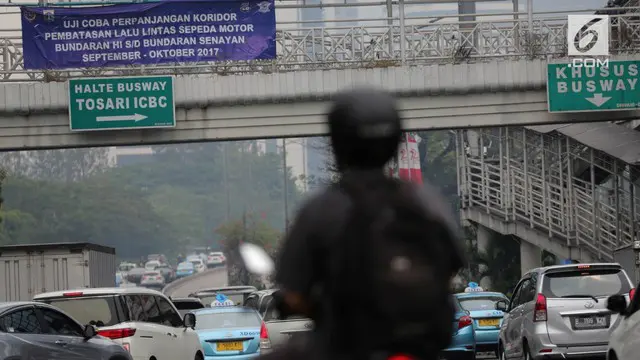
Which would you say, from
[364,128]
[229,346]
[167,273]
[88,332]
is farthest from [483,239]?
[167,273]

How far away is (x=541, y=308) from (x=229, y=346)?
6189 mm

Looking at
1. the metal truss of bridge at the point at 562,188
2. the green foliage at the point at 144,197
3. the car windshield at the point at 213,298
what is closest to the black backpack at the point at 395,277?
the metal truss of bridge at the point at 562,188

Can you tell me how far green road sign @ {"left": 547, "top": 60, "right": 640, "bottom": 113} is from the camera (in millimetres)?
24859

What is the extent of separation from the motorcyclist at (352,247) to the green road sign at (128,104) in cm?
2093

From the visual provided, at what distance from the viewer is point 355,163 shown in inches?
169

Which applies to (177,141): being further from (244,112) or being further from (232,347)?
(232,347)

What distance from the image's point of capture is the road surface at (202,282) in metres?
110

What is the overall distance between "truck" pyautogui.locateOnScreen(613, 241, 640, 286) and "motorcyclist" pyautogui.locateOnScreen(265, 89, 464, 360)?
2061 centimetres

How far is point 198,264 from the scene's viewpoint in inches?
5512

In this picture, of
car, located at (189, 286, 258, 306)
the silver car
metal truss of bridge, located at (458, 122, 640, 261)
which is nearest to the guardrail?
metal truss of bridge, located at (458, 122, 640, 261)

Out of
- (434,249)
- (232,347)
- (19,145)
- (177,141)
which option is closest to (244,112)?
(177,141)

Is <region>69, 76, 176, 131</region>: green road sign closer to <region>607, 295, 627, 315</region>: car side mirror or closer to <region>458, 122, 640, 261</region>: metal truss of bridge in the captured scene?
<region>458, 122, 640, 261</region>: metal truss of bridge

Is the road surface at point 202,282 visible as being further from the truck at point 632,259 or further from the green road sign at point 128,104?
the green road sign at point 128,104

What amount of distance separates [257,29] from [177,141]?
106 inches
